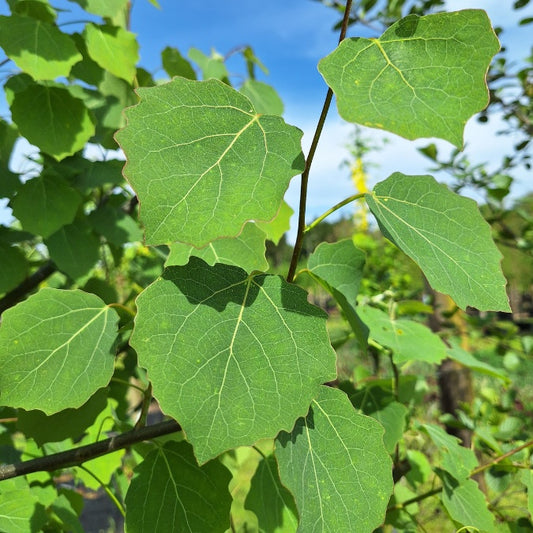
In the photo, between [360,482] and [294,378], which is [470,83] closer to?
[294,378]

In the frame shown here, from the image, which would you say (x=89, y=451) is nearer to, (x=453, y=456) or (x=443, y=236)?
(x=443, y=236)

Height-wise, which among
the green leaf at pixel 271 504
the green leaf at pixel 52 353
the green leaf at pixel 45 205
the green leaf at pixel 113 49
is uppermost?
the green leaf at pixel 113 49

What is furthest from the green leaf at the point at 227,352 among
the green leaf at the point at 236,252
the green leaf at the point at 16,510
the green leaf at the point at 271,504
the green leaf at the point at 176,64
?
the green leaf at the point at 176,64

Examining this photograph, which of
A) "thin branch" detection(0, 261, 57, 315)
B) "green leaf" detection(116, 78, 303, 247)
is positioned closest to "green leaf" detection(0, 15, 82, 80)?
"thin branch" detection(0, 261, 57, 315)

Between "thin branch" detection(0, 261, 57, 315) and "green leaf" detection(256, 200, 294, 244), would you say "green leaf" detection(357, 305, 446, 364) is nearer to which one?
"green leaf" detection(256, 200, 294, 244)

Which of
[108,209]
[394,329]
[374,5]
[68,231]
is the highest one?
[374,5]

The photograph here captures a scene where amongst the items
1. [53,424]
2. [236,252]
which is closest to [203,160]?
[236,252]

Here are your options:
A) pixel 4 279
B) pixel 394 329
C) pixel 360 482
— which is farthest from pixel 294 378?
pixel 4 279

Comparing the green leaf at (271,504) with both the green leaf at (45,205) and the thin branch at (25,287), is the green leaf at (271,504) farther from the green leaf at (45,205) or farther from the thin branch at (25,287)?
the thin branch at (25,287)
